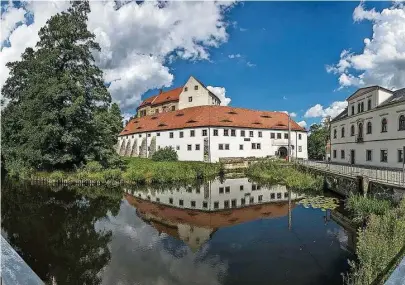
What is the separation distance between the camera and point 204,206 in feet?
57.3

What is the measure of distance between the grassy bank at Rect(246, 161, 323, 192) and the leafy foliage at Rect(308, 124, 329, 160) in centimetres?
2634

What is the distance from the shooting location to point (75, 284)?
7.67 metres

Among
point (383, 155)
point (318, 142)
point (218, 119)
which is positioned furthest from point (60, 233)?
point (318, 142)

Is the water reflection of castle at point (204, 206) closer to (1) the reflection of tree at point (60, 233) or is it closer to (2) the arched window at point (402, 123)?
(1) the reflection of tree at point (60, 233)

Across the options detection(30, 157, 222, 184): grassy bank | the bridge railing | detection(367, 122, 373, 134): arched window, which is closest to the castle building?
detection(30, 157, 222, 184): grassy bank

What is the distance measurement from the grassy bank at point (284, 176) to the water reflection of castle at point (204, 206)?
1.30 m

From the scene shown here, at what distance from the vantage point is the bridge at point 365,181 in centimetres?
1291

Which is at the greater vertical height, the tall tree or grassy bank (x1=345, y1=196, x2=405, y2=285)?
the tall tree

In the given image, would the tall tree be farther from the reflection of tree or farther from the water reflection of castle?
the water reflection of castle

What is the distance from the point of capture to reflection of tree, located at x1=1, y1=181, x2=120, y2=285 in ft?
28.2

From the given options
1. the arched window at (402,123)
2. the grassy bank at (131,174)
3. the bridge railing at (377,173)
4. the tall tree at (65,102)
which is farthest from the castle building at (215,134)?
the bridge railing at (377,173)

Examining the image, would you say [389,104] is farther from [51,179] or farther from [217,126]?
[51,179]

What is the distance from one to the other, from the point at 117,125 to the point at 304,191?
45827 millimetres

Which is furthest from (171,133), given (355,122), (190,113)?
(355,122)
